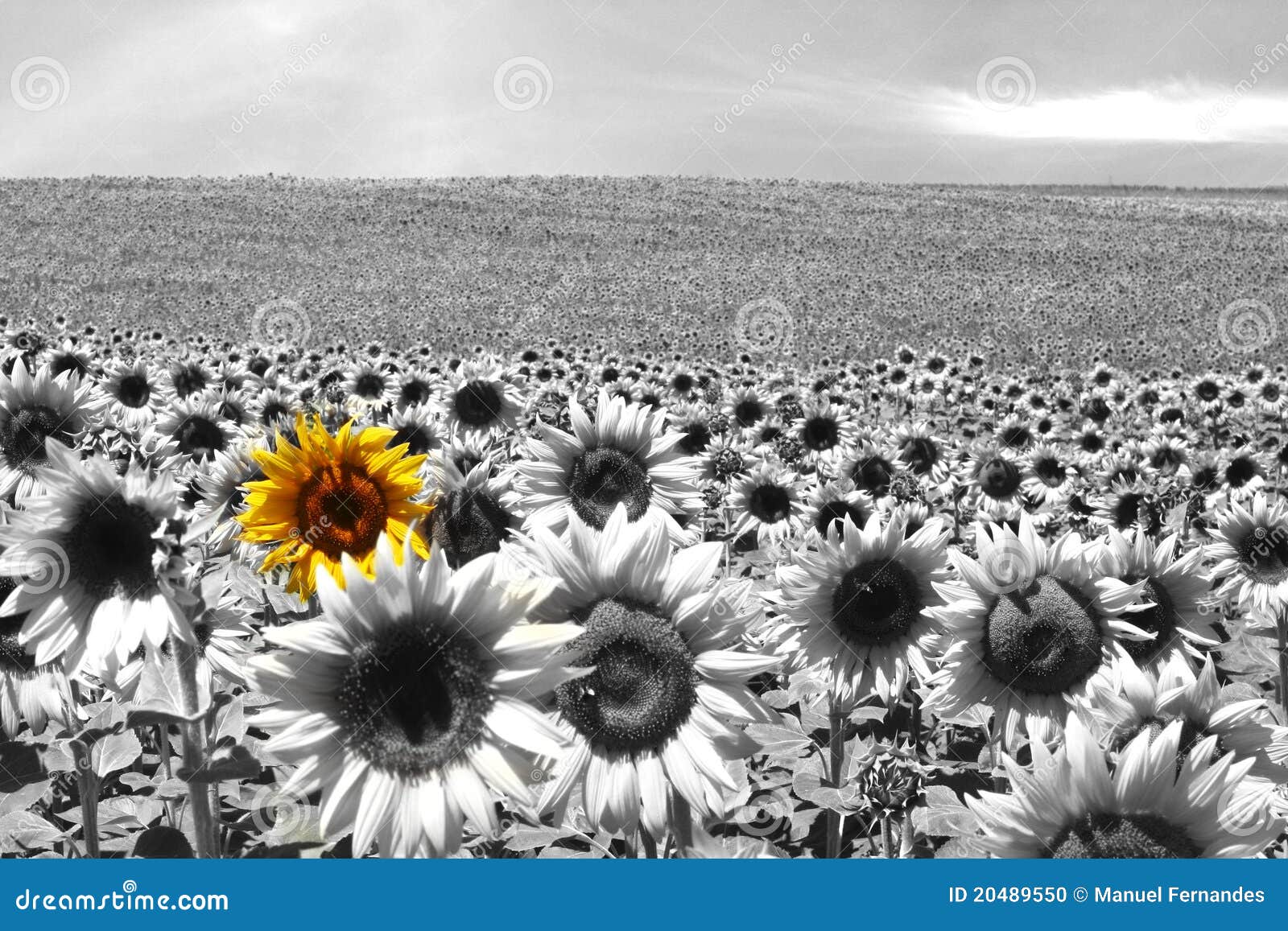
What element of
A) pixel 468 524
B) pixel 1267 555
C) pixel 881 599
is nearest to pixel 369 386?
pixel 468 524

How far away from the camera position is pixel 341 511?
2.82 metres

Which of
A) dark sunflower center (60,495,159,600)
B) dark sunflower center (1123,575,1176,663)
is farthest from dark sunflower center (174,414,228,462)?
dark sunflower center (1123,575,1176,663)

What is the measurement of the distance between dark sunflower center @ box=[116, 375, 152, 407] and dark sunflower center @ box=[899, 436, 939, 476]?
5.71 meters

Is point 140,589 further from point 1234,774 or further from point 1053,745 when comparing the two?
point 1053,745

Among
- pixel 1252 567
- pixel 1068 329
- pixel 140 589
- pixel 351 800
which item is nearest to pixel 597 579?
pixel 351 800

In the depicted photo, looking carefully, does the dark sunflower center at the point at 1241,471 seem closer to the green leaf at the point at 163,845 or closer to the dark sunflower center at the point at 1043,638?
the dark sunflower center at the point at 1043,638

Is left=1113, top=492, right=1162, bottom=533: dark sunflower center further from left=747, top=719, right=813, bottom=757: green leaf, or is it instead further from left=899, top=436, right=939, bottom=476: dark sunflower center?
left=747, top=719, right=813, bottom=757: green leaf

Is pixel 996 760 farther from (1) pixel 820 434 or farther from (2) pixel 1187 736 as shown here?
(1) pixel 820 434

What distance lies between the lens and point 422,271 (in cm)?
3666

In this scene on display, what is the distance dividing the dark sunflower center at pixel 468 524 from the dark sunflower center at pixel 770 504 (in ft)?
11.3

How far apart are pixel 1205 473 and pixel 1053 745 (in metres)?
5.36
